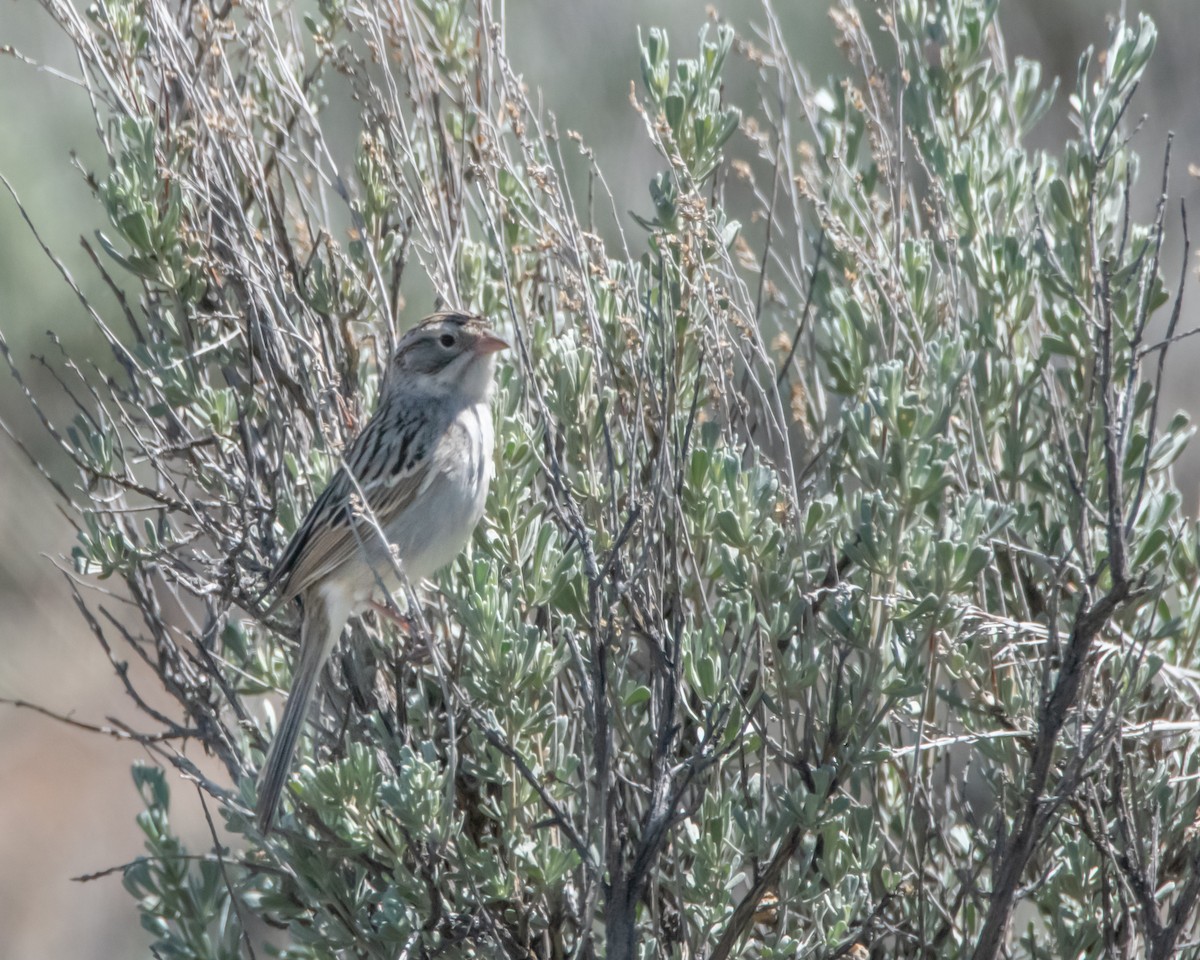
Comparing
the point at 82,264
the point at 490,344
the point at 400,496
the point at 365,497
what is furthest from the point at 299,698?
the point at 82,264

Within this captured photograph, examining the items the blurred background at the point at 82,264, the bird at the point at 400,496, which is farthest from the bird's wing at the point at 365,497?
the blurred background at the point at 82,264

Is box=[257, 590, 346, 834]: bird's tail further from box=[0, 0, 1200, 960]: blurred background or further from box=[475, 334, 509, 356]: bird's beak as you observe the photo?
box=[0, 0, 1200, 960]: blurred background

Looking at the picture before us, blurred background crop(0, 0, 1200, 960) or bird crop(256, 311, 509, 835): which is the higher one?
blurred background crop(0, 0, 1200, 960)

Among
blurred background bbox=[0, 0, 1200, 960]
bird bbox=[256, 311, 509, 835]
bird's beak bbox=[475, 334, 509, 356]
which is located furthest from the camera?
blurred background bbox=[0, 0, 1200, 960]

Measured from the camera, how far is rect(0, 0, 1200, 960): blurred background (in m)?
9.12

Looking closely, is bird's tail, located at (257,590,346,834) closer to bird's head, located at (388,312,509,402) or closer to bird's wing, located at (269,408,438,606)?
bird's wing, located at (269,408,438,606)

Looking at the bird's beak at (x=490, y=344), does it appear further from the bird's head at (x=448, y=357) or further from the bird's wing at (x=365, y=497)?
the bird's wing at (x=365, y=497)

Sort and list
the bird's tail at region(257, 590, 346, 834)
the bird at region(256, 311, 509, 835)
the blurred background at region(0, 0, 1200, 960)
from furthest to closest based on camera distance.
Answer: the blurred background at region(0, 0, 1200, 960) < the bird at region(256, 311, 509, 835) < the bird's tail at region(257, 590, 346, 834)

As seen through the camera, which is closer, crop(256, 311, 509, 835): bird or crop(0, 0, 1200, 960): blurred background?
crop(256, 311, 509, 835): bird

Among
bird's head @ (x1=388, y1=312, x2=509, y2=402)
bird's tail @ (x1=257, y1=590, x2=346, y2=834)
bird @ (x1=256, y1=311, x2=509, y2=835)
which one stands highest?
bird's head @ (x1=388, y1=312, x2=509, y2=402)

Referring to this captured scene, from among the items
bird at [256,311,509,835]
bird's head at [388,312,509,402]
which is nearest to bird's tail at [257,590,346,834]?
bird at [256,311,509,835]

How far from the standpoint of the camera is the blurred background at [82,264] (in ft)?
29.9

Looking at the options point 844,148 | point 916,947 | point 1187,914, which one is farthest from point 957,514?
point 844,148

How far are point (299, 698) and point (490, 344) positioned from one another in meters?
1.08
